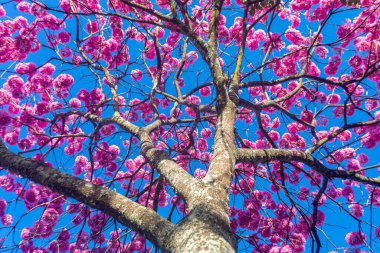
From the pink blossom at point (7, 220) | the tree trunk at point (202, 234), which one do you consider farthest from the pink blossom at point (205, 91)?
the tree trunk at point (202, 234)

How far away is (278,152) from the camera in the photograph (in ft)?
8.66

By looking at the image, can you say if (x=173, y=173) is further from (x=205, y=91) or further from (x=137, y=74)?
(x=205, y=91)

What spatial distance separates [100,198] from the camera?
181 centimetres

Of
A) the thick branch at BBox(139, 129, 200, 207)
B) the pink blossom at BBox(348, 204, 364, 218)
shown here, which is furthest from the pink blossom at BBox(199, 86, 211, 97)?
the thick branch at BBox(139, 129, 200, 207)

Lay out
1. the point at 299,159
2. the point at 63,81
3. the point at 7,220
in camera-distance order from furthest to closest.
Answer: the point at 7,220 < the point at 63,81 < the point at 299,159

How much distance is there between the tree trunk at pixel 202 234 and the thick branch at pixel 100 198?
9 cm

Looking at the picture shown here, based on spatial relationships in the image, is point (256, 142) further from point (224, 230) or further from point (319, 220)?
point (224, 230)

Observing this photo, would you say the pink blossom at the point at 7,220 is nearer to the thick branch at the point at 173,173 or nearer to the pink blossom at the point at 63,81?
the pink blossom at the point at 63,81

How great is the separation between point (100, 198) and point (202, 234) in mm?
753

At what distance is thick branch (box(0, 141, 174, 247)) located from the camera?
→ 1.56 meters

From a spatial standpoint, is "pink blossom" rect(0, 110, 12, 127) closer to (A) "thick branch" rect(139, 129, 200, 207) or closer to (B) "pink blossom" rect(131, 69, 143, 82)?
Result: (B) "pink blossom" rect(131, 69, 143, 82)

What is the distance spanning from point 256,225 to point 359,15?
3533mm

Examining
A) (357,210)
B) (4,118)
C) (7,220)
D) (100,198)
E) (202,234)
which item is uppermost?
(4,118)

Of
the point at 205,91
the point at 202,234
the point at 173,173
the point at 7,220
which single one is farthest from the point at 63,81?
the point at 202,234
